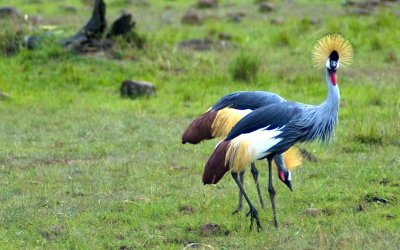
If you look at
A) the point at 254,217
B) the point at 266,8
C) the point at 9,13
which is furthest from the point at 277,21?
the point at 254,217

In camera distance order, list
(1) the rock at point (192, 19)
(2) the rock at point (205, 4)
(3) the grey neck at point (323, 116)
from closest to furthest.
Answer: (3) the grey neck at point (323, 116) < (1) the rock at point (192, 19) < (2) the rock at point (205, 4)

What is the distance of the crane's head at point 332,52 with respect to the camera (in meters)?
7.11

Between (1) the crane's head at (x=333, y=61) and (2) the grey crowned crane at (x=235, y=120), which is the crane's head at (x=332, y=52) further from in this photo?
(2) the grey crowned crane at (x=235, y=120)

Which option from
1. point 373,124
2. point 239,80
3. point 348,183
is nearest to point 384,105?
point 373,124

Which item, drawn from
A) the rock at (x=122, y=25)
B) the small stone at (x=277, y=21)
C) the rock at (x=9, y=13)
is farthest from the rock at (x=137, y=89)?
the small stone at (x=277, y=21)

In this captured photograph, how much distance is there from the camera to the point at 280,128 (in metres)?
7.04

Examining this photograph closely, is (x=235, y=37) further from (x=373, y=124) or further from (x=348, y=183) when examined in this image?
(x=348, y=183)

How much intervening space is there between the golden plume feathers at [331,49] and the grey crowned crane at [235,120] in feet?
1.66

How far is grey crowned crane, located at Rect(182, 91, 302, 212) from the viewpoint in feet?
24.7

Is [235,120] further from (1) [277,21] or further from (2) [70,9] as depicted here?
(2) [70,9]

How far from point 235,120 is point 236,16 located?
1146 cm

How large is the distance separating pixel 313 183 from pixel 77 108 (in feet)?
15.1

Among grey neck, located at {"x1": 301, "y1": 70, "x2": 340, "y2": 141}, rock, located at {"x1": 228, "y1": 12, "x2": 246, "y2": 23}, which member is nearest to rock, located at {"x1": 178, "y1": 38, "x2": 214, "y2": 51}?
rock, located at {"x1": 228, "y1": 12, "x2": 246, "y2": 23}

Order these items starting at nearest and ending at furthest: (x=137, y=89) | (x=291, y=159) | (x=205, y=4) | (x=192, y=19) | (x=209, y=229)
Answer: (x=209, y=229)
(x=291, y=159)
(x=137, y=89)
(x=192, y=19)
(x=205, y=4)
